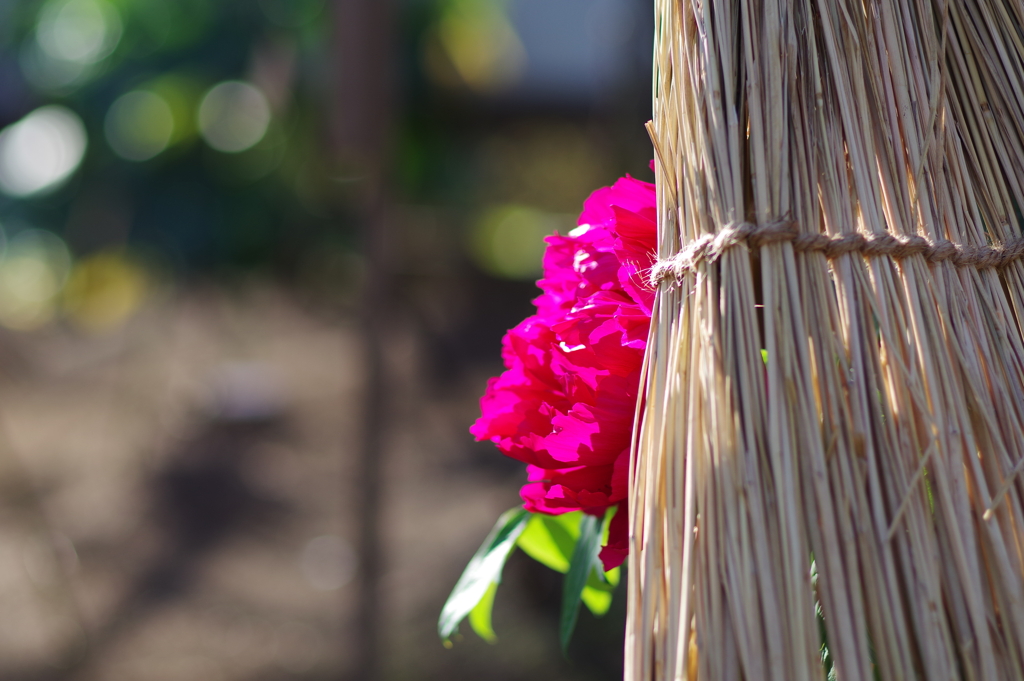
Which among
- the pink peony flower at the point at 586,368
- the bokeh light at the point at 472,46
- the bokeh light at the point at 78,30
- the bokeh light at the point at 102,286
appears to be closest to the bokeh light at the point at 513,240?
the bokeh light at the point at 472,46

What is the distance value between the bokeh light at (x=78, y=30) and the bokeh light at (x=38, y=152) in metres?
0.24

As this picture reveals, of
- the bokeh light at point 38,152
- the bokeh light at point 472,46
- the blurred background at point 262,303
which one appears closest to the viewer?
the blurred background at point 262,303

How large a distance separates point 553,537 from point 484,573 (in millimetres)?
72

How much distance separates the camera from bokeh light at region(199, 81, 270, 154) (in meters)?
2.81

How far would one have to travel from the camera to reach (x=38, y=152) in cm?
269

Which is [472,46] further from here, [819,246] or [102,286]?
[819,246]

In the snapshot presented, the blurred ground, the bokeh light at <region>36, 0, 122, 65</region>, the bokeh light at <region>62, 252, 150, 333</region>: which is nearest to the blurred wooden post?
the blurred ground

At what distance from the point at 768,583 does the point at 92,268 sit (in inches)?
116

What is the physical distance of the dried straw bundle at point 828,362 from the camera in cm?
32

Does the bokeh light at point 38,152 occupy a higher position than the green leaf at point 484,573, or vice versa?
the bokeh light at point 38,152

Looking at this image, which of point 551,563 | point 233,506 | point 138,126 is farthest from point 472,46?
point 551,563

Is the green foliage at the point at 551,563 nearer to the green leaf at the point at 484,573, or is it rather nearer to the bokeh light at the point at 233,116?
the green leaf at the point at 484,573

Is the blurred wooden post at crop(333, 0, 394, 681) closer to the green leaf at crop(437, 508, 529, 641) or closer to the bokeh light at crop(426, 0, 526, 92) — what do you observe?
the bokeh light at crop(426, 0, 526, 92)

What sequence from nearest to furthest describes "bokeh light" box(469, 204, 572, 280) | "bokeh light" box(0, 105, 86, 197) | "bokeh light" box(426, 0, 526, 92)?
"bokeh light" box(0, 105, 86, 197)
"bokeh light" box(426, 0, 526, 92)
"bokeh light" box(469, 204, 572, 280)
